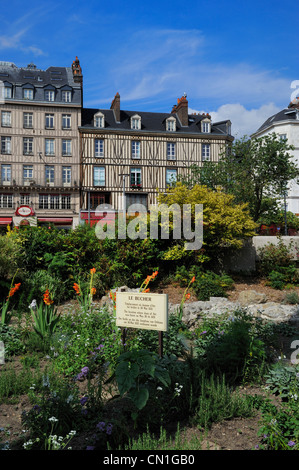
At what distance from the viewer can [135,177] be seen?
29.2 m

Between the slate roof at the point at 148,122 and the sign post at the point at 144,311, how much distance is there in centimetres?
2610

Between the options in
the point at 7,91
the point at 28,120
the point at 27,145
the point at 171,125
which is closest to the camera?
the point at 7,91

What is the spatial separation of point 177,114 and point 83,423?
31.1 m

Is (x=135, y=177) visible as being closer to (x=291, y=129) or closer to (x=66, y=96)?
(x=66, y=96)

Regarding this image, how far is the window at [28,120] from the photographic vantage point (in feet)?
91.8

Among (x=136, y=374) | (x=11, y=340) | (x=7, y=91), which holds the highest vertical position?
(x=7, y=91)

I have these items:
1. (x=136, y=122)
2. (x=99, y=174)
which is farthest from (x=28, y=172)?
(x=136, y=122)

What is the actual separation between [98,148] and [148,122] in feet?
16.4

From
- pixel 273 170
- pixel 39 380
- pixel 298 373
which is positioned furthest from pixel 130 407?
pixel 273 170

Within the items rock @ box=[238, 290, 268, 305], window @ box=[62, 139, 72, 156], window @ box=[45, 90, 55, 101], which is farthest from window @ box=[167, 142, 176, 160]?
rock @ box=[238, 290, 268, 305]

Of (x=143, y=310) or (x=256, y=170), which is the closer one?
(x=143, y=310)

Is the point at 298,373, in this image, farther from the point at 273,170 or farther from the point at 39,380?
the point at 273,170

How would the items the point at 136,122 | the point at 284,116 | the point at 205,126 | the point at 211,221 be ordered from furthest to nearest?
the point at 284,116 < the point at 205,126 < the point at 136,122 < the point at 211,221
